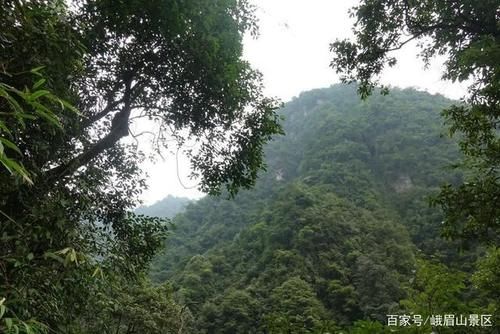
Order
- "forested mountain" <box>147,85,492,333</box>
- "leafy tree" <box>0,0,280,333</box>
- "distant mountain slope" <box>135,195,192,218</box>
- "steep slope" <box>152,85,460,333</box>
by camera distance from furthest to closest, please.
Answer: "distant mountain slope" <box>135,195,192,218</box>
"steep slope" <box>152,85,460,333</box>
"forested mountain" <box>147,85,492,333</box>
"leafy tree" <box>0,0,280,333</box>

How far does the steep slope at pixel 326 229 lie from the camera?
30.8m

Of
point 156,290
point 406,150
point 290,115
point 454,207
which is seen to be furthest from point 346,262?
point 290,115

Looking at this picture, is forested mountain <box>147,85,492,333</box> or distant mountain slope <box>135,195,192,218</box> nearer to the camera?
forested mountain <box>147,85,492,333</box>

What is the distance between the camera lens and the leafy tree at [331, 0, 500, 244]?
427 centimetres

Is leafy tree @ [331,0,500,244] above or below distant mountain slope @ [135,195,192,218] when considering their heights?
below

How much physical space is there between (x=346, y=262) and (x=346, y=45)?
31968 mm

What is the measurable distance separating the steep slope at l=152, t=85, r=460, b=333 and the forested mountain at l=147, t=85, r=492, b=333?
0.42 feet

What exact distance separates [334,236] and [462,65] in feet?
118

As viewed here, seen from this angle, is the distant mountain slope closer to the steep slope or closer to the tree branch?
the steep slope

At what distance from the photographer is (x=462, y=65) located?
15.1 ft

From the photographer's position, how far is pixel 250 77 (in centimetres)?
571

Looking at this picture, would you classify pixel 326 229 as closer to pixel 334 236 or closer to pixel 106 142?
pixel 334 236

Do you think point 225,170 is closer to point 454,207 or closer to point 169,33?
point 169,33

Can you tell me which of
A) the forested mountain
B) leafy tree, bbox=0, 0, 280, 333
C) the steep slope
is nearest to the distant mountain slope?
the steep slope
